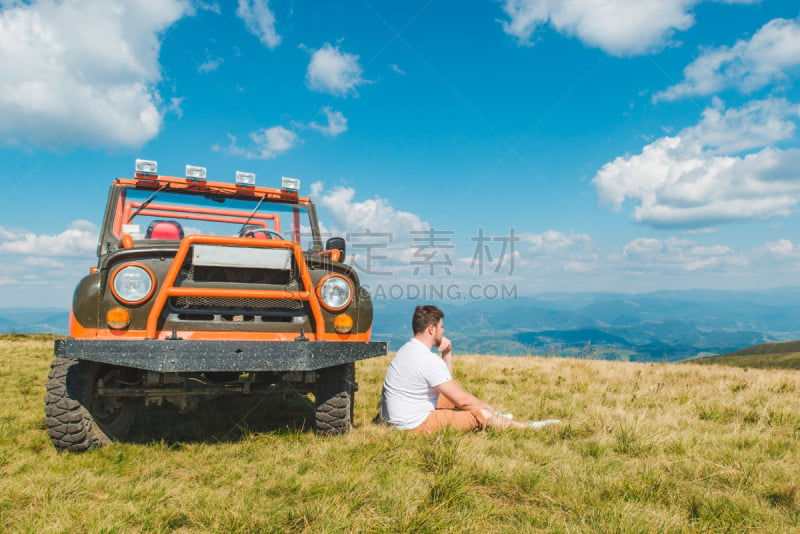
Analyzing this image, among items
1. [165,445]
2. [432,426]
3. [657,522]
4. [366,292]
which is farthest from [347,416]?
[657,522]

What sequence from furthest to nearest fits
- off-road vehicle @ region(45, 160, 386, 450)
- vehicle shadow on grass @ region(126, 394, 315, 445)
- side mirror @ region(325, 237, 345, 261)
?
1. side mirror @ region(325, 237, 345, 261)
2. vehicle shadow on grass @ region(126, 394, 315, 445)
3. off-road vehicle @ region(45, 160, 386, 450)

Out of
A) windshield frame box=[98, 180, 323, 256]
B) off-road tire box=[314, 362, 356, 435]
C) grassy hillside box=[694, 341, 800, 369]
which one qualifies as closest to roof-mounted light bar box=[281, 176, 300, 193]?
windshield frame box=[98, 180, 323, 256]

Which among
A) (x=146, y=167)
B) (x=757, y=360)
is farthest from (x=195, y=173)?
(x=757, y=360)

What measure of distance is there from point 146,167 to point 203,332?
2.44 m

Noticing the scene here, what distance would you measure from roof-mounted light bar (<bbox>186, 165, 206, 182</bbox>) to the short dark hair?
2891 mm

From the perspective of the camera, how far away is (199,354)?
295 centimetres

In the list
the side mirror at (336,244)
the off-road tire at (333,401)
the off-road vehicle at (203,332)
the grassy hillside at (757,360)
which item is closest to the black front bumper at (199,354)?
the off-road vehicle at (203,332)

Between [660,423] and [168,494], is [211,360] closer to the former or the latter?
[168,494]

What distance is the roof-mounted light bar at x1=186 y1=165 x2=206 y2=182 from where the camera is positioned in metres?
4.87

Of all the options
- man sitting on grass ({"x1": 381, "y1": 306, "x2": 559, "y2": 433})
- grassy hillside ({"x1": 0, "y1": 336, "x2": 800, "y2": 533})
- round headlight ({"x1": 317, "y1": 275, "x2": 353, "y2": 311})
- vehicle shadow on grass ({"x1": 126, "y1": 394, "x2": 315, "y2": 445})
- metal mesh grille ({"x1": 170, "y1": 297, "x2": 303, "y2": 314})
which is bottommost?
vehicle shadow on grass ({"x1": 126, "y1": 394, "x2": 315, "y2": 445})

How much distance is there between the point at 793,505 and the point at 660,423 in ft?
5.40

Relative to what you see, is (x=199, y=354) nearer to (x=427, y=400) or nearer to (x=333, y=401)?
(x=333, y=401)

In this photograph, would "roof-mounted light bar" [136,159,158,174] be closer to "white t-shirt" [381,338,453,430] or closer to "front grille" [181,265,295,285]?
"front grille" [181,265,295,285]

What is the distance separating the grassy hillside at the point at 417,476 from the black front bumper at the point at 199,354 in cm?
67
